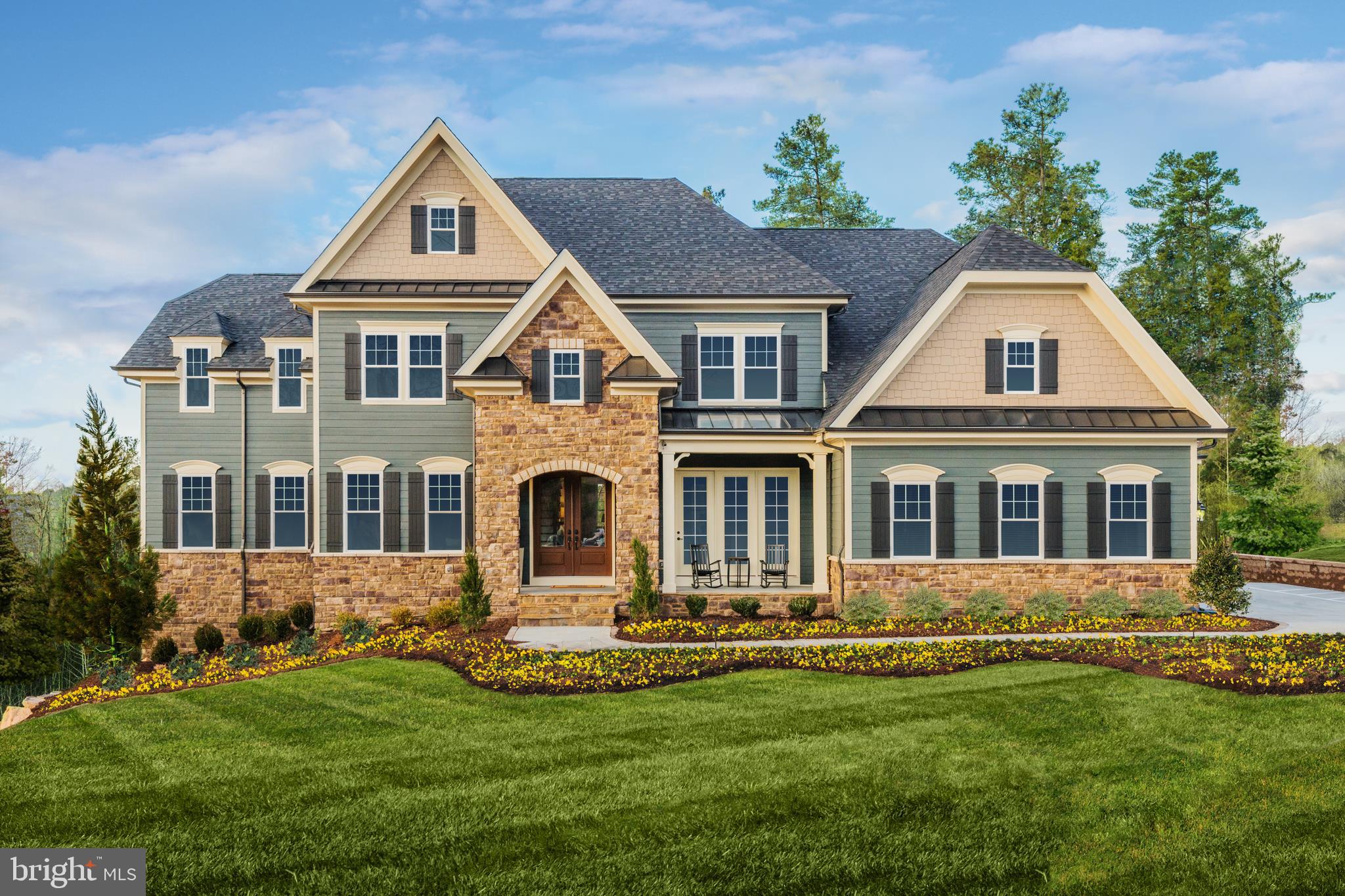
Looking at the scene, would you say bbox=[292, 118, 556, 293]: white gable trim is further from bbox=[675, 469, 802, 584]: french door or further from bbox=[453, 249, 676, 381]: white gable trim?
bbox=[675, 469, 802, 584]: french door

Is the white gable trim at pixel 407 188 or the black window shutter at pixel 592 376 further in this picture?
the white gable trim at pixel 407 188

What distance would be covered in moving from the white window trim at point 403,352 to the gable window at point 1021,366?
38.5ft

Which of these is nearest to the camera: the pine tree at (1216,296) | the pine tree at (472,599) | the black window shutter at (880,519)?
the pine tree at (472,599)

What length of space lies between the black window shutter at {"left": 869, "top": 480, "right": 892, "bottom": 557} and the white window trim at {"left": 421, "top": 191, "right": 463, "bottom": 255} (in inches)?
401

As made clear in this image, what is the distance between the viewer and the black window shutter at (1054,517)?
17.8 meters

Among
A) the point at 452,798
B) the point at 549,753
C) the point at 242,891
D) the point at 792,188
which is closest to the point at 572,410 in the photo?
the point at 549,753

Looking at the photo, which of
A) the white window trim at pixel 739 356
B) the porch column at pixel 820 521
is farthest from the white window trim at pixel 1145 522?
the white window trim at pixel 739 356

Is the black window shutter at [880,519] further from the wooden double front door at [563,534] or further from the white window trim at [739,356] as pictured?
the wooden double front door at [563,534]

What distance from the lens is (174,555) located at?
21.1 metres

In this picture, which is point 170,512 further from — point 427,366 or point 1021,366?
point 1021,366

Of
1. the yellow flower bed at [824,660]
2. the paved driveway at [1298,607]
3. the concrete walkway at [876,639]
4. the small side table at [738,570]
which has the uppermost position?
the small side table at [738,570]

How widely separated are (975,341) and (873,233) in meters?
7.40

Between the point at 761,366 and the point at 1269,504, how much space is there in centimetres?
1889

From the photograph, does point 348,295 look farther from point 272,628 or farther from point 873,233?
point 873,233
